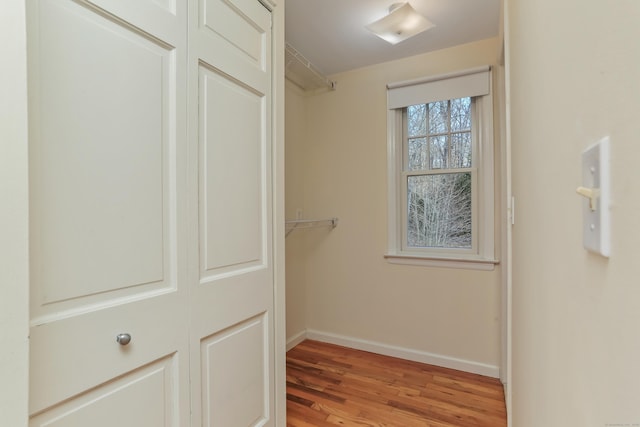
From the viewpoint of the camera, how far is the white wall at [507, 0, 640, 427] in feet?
1.09

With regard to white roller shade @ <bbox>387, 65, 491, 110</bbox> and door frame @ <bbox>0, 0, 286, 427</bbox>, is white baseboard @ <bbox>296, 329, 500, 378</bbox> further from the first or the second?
door frame @ <bbox>0, 0, 286, 427</bbox>

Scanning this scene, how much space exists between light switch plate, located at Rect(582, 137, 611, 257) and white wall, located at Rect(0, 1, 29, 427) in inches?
40.4

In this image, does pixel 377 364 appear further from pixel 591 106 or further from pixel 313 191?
pixel 591 106

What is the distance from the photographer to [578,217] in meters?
0.50

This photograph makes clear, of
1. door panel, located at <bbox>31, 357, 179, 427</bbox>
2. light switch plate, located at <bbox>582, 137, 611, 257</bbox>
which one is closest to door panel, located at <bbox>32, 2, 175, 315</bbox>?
door panel, located at <bbox>31, 357, 179, 427</bbox>

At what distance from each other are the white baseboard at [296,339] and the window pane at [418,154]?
6.01 ft

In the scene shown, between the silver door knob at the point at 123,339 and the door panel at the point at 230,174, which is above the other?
the door panel at the point at 230,174

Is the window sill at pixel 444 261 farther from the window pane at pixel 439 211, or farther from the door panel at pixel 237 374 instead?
the door panel at pixel 237 374

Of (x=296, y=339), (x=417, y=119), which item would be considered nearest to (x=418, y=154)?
(x=417, y=119)

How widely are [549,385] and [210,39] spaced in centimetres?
148

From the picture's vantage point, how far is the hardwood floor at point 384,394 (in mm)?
1859

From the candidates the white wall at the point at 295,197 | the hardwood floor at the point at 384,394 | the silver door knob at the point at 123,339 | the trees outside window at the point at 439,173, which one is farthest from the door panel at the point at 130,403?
the trees outside window at the point at 439,173

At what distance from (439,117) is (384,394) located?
215 cm

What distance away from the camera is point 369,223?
2824 mm
